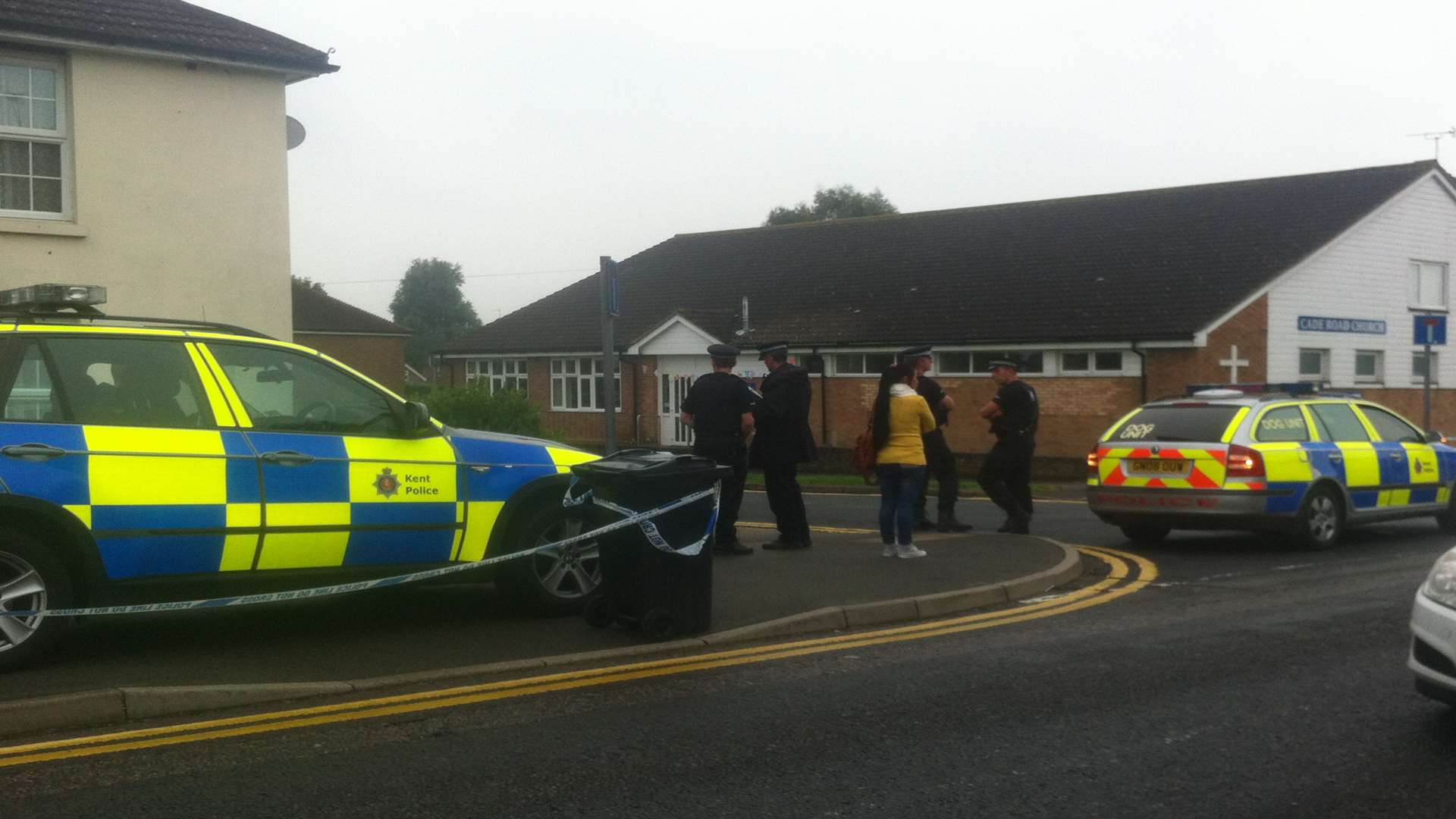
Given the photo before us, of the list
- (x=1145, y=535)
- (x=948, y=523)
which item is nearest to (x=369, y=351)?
(x=948, y=523)

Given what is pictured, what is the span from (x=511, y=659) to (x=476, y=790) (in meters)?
2.30

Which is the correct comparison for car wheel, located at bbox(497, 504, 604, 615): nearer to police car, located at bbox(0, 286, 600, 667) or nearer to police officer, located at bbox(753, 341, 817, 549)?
police car, located at bbox(0, 286, 600, 667)

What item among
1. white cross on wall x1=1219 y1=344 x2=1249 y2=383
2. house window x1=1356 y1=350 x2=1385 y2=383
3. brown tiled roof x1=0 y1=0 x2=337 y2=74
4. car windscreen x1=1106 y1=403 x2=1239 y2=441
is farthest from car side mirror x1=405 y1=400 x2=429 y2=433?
house window x1=1356 y1=350 x2=1385 y2=383

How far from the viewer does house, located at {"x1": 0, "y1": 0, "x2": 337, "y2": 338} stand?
1227 cm

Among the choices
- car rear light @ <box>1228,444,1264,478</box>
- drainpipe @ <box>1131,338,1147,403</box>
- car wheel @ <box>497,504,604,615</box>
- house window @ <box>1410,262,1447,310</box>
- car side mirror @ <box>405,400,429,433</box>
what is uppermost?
house window @ <box>1410,262,1447,310</box>

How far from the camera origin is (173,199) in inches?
514

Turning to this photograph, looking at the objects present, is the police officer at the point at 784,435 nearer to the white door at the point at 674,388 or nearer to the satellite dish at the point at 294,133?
the satellite dish at the point at 294,133

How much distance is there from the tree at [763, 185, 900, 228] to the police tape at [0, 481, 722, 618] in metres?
80.3

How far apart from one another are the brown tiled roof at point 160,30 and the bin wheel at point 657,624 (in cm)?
760

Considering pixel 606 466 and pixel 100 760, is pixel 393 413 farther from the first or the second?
pixel 100 760

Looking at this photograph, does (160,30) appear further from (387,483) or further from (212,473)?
(212,473)

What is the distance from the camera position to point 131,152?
12.8 m

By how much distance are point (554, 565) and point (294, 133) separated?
7376 mm

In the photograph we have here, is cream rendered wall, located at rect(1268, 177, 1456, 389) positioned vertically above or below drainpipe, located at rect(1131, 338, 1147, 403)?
above
